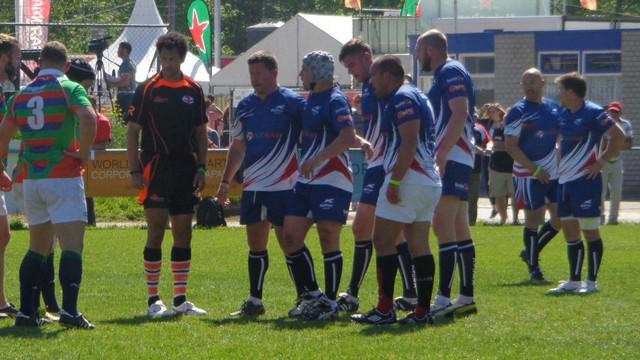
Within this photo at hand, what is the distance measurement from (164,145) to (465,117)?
2306mm

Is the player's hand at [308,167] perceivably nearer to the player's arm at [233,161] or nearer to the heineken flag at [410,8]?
the player's arm at [233,161]

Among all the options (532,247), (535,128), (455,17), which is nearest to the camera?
(535,128)

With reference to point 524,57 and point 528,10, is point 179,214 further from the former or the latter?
point 528,10

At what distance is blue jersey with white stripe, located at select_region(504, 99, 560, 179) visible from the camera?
43.3 feet

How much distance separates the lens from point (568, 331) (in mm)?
9078

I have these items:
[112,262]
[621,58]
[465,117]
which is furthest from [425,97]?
[621,58]

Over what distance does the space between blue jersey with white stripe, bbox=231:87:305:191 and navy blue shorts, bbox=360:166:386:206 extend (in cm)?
63

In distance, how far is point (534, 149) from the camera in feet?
43.5

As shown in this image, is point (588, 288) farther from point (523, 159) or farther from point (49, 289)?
point (49, 289)

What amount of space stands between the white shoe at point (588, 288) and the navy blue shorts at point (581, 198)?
631 millimetres

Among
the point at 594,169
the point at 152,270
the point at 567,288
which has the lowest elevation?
the point at 567,288

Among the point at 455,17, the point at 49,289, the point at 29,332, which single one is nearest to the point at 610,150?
the point at 49,289

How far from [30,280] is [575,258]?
18.1ft

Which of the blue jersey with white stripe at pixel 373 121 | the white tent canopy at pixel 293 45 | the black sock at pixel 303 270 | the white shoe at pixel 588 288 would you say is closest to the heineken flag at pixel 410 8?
the white tent canopy at pixel 293 45
